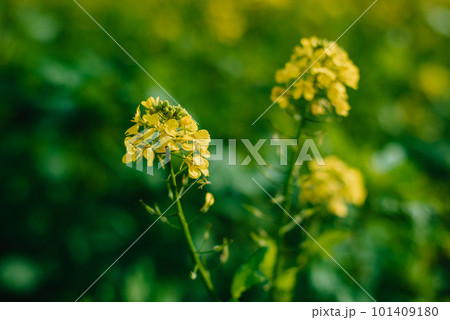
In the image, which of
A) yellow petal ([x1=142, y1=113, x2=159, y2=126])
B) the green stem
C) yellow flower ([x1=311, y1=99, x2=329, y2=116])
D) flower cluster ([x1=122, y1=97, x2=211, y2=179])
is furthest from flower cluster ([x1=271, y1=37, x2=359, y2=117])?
yellow petal ([x1=142, y1=113, x2=159, y2=126])

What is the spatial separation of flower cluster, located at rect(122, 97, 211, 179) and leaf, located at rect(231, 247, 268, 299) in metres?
0.51

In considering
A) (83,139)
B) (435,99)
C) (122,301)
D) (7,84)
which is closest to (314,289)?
(122,301)

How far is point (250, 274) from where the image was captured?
2.04 metres

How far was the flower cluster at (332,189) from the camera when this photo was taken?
3.04 metres

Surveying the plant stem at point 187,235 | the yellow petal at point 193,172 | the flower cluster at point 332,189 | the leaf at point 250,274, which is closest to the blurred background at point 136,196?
the flower cluster at point 332,189

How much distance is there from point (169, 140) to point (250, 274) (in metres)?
0.79

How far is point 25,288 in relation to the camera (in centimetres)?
348

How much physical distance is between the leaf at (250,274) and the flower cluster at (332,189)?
1.11 metres

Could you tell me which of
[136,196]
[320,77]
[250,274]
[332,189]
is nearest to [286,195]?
[250,274]

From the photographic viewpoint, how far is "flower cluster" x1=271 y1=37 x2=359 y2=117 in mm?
2189

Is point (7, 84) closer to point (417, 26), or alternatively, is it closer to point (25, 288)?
point (25, 288)

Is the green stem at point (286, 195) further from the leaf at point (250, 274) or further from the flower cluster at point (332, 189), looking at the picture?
the flower cluster at point (332, 189)

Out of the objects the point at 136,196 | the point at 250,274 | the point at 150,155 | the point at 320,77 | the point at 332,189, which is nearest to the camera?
the point at 150,155

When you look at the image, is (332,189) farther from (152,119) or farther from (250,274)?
(152,119)
